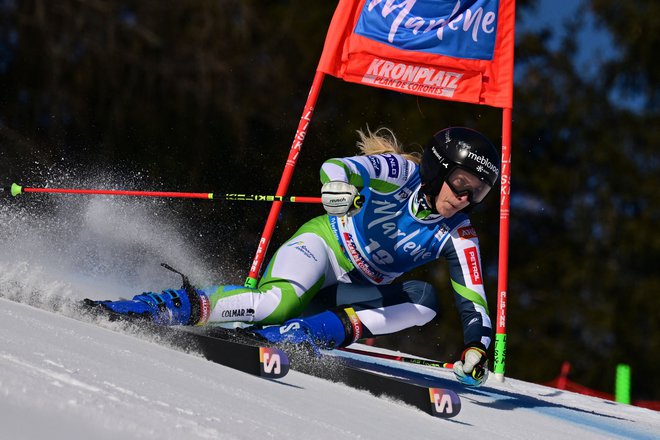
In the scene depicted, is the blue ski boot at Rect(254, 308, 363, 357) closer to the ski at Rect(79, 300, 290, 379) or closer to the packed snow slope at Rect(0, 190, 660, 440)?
the ski at Rect(79, 300, 290, 379)

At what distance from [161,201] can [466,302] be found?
7.51m

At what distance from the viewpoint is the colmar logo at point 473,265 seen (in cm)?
453

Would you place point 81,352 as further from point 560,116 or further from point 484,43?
point 560,116

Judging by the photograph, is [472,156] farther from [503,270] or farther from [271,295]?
[503,270]

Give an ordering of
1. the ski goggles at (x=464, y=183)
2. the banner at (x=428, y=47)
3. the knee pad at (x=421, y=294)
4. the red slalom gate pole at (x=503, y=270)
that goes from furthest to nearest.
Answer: the banner at (x=428, y=47), the red slalom gate pole at (x=503, y=270), the knee pad at (x=421, y=294), the ski goggles at (x=464, y=183)

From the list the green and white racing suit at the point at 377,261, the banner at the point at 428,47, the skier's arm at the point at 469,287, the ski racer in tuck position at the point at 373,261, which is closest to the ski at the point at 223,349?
the ski racer in tuck position at the point at 373,261

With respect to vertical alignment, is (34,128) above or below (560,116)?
below

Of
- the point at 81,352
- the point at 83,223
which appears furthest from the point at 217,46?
the point at 81,352

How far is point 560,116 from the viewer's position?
19.3 meters

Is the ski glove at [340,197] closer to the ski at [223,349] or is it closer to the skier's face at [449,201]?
the skier's face at [449,201]

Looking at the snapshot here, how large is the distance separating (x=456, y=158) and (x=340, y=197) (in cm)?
57

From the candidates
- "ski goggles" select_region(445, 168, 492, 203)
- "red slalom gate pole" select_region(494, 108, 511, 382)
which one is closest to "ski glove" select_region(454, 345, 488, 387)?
"ski goggles" select_region(445, 168, 492, 203)

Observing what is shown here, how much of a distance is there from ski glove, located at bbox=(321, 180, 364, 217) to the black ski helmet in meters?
0.44

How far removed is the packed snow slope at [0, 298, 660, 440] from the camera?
1.94 meters
